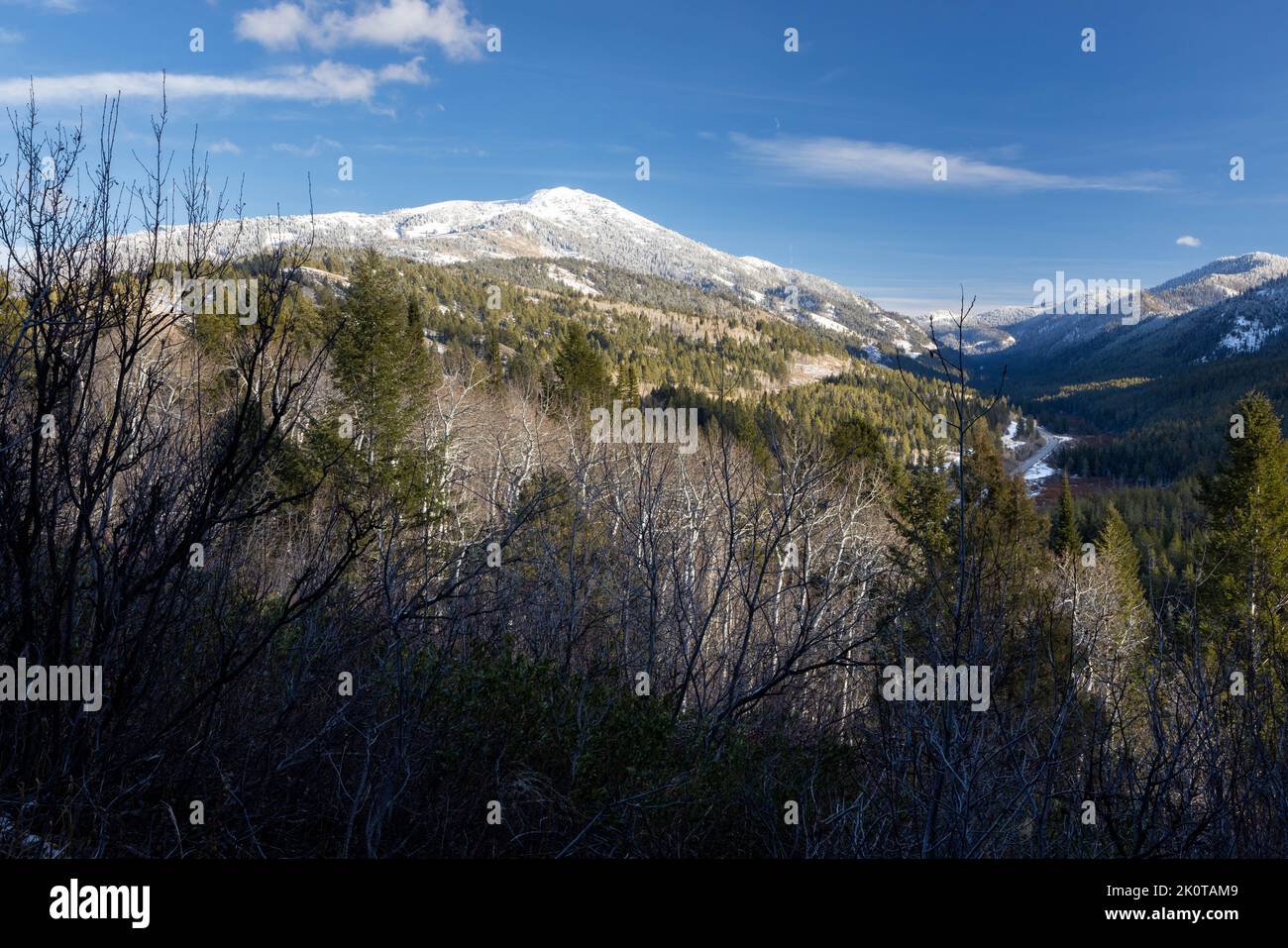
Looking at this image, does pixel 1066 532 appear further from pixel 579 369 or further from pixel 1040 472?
pixel 1040 472

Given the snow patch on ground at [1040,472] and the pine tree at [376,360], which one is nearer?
the pine tree at [376,360]

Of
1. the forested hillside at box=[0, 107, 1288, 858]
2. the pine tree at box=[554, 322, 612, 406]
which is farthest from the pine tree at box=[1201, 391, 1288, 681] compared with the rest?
the pine tree at box=[554, 322, 612, 406]

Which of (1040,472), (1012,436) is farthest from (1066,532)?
(1012,436)

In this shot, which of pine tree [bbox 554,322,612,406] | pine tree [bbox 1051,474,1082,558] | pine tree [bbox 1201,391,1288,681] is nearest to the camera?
pine tree [bbox 1201,391,1288,681]

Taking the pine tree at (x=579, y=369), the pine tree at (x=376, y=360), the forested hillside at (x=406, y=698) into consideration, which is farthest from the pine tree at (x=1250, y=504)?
the pine tree at (x=376, y=360)

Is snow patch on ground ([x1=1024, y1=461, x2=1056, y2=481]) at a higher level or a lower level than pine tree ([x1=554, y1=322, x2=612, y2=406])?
lower

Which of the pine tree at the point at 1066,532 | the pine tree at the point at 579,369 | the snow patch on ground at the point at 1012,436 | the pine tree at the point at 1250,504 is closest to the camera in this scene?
the pine tree at the point at 1250,504

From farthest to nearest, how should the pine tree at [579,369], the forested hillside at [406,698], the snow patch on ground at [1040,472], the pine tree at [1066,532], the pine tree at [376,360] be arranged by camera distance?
the snow patch on ground at [1040,472]
the pine tree at [579,369]
the pine tree at [1066,532]
the pine tree at [376,360]
the forested hillside at [406,698]

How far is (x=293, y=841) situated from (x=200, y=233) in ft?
12.7

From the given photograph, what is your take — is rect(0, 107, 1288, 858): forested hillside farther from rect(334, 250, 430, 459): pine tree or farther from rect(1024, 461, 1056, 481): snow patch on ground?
rect(1024, 461, 1056, 481): snow patch on ground

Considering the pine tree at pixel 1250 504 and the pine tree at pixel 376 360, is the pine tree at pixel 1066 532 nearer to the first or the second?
the pine tree at pixel 1250 504

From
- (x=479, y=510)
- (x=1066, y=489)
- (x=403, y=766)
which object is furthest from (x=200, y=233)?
(x=1066, y=489)

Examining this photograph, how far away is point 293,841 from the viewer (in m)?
4.50

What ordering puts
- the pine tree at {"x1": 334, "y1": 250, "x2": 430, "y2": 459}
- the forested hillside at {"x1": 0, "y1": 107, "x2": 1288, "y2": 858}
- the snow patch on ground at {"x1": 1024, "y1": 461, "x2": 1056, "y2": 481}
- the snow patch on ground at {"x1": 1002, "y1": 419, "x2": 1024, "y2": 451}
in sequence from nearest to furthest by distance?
the forested hillside at {"x1": 0, "y1": 107, "x2": 1288, "y2": 858}
the pine tree at {"x1": 334, "y1": 250, "x2": 430, "y2": 459}
the snow patch on ground at {"x1": 1024, "y1": 461, "x2": 1056, "y2": 481}
the snow patch on ground at {"x1": 1002, "y1": 419, "x2": 1024, "y2": 451}
